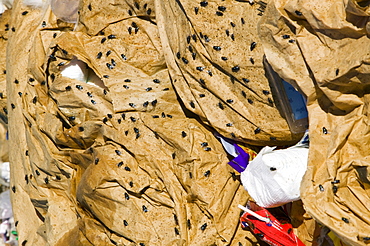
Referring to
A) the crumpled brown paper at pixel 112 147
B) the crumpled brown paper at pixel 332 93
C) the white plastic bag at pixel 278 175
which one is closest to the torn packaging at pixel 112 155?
the crumpled brown paper at pixel 112 147

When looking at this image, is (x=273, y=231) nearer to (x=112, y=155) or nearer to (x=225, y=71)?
(x=225, y=71)

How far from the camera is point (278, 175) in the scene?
9.98ft

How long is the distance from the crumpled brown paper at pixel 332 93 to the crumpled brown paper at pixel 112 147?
485mm

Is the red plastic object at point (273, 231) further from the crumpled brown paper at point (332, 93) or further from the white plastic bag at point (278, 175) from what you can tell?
the crumpled brown paper at point (332, 93)

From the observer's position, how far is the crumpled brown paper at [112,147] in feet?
11.6

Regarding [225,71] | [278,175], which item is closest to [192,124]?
[225,71]

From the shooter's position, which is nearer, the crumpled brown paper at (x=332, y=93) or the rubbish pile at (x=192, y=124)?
the crumpled brown paper at (x=332, y=93)

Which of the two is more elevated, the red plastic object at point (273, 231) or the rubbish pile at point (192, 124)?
the rubbish pile at point (192, 124)

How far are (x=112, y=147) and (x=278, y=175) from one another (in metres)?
1.34

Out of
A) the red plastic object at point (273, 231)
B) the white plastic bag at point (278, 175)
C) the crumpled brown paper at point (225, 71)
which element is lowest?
the red plastic object at point (273, 231)

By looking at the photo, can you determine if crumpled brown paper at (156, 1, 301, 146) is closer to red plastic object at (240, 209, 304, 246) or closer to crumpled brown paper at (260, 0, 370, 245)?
crumpled brown paper at (260, 0, 370, 245)

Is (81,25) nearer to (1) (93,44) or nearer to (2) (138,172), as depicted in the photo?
(1) (93,44)

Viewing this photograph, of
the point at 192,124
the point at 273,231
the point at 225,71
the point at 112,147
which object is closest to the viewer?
the point at 273,231

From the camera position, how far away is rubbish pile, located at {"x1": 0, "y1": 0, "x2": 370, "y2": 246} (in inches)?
110
